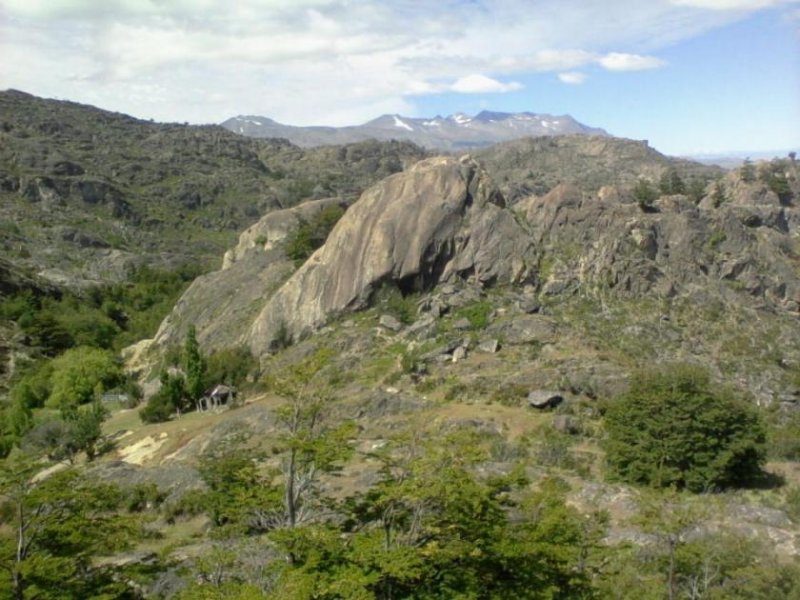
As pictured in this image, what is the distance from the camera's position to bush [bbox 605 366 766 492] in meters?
27.6

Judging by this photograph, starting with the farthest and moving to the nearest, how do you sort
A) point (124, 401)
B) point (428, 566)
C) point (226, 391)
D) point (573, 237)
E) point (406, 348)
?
point (124, 401) < point (573, 237) < point (226, 391) < point (406, 348) < point (428, 566)

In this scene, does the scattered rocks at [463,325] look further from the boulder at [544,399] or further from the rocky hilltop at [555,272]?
the boulder at [544,399]

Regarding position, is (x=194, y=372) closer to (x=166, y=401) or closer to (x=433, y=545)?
(x=166, y=401)

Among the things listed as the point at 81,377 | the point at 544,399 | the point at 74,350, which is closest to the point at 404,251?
the point at 544,399

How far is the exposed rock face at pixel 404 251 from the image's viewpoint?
44.9 meters

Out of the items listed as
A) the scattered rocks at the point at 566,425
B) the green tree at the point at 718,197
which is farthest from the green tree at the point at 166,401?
the green tree at the point at 718,197

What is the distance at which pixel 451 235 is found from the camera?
150 feet

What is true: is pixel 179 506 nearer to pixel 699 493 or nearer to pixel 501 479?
pixel 501 479

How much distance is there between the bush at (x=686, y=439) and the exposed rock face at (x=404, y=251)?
17.4 meters

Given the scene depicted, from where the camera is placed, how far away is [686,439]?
91.2 feet

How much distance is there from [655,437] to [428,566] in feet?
56.8

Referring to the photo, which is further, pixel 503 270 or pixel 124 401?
pixel 124 401

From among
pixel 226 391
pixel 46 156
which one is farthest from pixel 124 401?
pixel 46 156

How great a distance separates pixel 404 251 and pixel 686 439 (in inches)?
876
